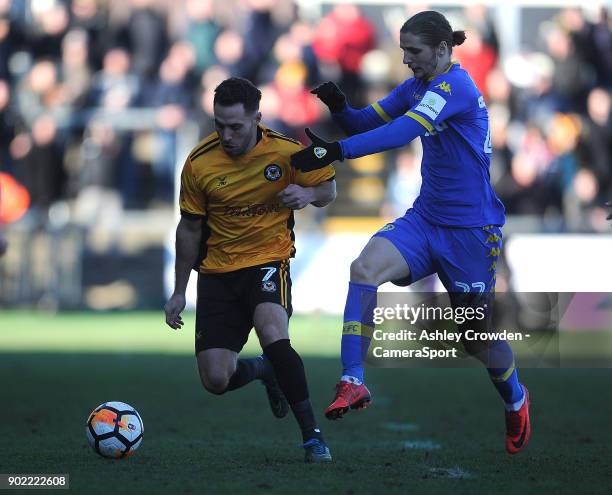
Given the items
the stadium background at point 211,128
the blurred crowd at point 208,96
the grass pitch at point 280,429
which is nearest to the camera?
the grass pitch at point 280,429

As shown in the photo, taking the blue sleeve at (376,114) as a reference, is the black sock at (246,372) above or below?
below

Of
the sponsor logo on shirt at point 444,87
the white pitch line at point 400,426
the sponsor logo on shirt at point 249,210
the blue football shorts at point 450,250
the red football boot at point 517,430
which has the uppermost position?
the sponsor logo on shirt at point 444,87

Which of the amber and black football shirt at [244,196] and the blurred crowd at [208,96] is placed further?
the blurred crowd at [208,96]

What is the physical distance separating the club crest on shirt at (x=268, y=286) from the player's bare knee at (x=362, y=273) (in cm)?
46

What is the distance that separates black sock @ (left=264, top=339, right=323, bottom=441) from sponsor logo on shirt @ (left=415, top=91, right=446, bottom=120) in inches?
59.2

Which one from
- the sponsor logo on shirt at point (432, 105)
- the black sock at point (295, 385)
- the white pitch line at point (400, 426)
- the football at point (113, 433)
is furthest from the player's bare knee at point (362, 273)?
the white pitch line at point (400, 426)

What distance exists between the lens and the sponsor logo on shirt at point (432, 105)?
6.89 meters

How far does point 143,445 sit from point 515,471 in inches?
90.4

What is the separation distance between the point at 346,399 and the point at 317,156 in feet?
4.22

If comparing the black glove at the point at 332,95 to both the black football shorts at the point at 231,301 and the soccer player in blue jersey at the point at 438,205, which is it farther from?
the black football shorts at the point at 231,301

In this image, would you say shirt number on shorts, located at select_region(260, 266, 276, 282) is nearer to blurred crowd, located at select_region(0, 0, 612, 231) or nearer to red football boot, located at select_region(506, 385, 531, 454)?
red football boot, located at select_region(506, 385, 531, 454)

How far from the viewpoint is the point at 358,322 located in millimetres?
6938

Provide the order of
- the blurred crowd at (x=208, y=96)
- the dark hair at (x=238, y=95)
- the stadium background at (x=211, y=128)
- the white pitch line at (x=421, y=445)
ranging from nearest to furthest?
the dark hair at (x=238, y=95) → the white pitch line at (x=421, y=445) → the stadium background at (x=211, y=128) → the blurred crowd at (x=208, y=96)

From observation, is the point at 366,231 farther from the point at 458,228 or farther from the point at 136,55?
the point at 458,228
